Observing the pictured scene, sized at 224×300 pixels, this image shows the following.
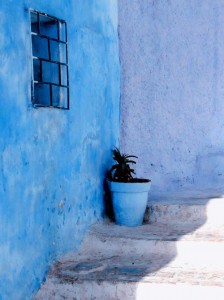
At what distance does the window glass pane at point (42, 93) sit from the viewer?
357 centimetres

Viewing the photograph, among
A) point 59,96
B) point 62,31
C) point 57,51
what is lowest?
point 59,96

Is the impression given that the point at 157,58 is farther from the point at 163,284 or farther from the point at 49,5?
the point at 163,284

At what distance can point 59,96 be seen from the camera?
3670 millimetres

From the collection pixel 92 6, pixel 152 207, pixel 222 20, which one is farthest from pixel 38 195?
pixel 222 20

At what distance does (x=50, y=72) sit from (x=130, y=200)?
1430mm

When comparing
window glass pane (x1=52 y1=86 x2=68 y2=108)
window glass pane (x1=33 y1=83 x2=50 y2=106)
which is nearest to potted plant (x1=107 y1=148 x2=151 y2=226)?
window glass pane (x1=52 y1=86 x2=68 y2=108)

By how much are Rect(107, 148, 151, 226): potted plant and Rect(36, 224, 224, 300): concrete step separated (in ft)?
0.41

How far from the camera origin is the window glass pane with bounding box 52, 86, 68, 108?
12.0 feet

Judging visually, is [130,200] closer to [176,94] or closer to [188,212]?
[188,212]

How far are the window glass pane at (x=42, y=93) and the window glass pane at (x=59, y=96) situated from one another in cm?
8

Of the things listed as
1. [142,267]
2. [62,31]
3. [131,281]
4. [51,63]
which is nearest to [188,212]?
[142,267]

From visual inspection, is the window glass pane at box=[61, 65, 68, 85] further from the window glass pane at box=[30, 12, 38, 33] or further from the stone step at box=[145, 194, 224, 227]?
the stone step at box=[145, 194, 224, 227]

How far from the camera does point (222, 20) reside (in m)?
5.44

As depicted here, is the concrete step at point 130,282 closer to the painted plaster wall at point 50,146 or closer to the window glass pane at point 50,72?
the painted plaster wall at point 50,146
